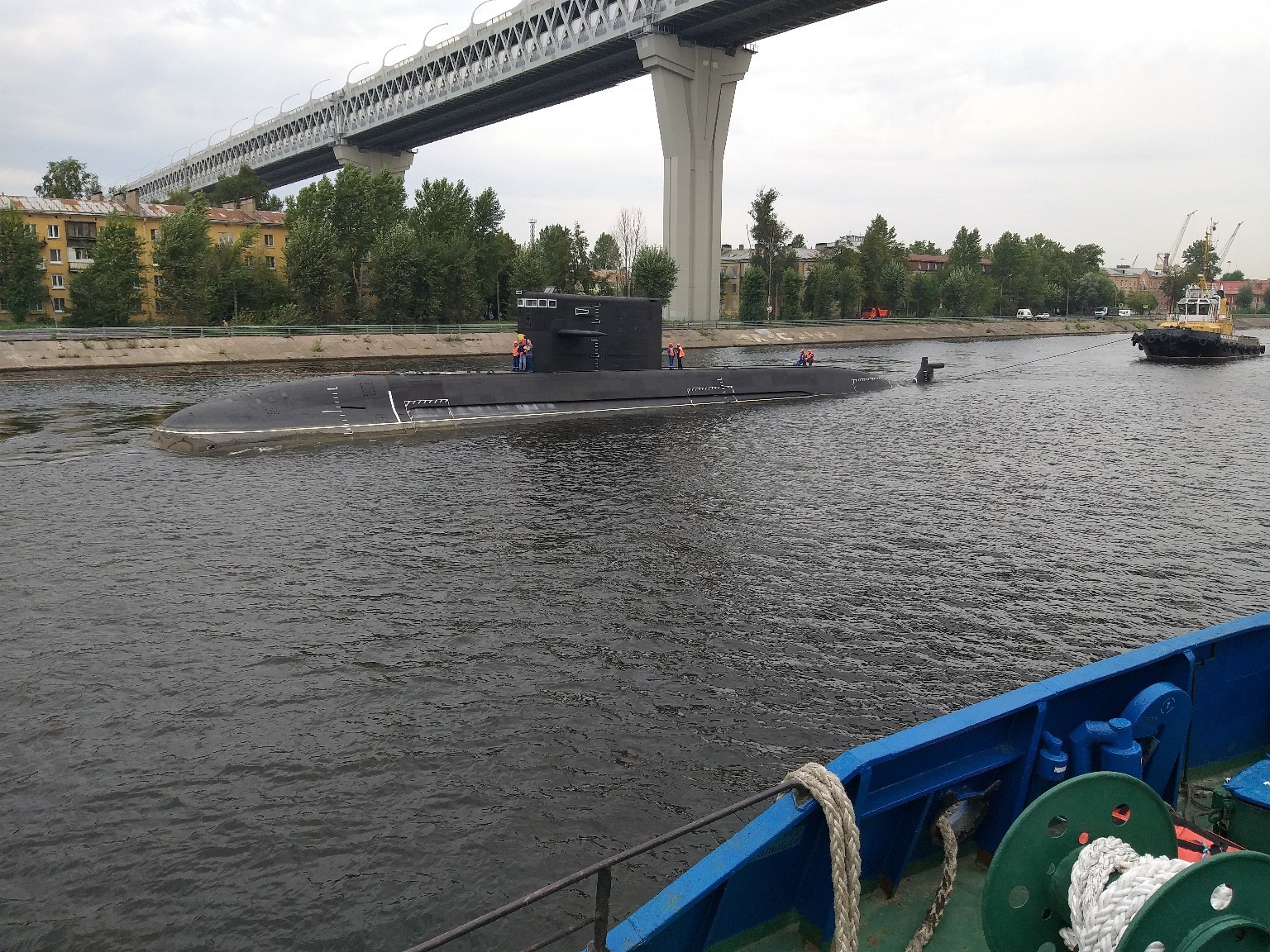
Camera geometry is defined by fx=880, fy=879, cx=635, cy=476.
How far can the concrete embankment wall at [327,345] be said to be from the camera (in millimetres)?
51562

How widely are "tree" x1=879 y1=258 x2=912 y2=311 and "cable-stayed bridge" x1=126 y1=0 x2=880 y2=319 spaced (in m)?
43.0

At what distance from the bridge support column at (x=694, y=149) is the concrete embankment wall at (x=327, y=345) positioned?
20.8ft

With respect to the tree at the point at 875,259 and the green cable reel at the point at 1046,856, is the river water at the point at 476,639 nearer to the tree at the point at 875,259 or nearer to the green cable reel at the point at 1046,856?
the green cable reel at the point at 1046,856

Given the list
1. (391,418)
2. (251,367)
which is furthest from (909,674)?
(251,367)

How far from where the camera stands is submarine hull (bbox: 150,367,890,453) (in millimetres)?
27203

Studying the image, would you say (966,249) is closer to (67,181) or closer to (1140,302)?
(1140,302)

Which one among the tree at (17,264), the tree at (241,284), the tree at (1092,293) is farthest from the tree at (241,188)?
the tree at (1092,293)

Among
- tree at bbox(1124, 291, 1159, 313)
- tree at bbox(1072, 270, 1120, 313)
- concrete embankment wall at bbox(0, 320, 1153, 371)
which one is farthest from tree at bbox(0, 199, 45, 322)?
tree at bbox(1124, 291, 1159, 313)

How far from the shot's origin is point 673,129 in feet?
270

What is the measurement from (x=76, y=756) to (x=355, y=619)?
14.3ft

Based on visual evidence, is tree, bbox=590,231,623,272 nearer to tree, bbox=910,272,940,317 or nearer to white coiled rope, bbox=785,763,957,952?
tree, bbox=910,272,940,317

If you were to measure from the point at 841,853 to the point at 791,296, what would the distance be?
114 m

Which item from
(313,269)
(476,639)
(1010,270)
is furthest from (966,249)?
(476,639)

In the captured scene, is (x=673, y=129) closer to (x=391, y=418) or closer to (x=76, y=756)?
(x=391, y=418)
